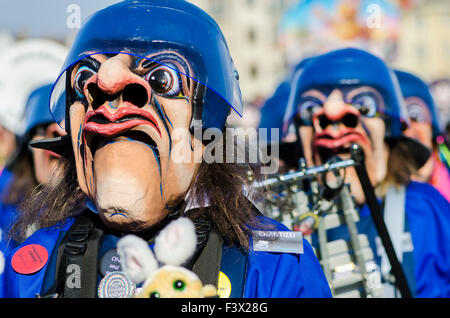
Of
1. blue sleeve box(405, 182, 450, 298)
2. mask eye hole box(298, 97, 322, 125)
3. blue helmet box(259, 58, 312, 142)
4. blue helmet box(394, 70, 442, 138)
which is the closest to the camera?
mask eye hole box(298, 97, 322, 125)

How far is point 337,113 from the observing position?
3098mm

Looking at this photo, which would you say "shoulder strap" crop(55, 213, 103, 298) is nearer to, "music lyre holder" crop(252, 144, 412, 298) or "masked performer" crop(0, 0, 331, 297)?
"masked performer" crop(0, 0, 331, 297)

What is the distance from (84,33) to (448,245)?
252 centimetres

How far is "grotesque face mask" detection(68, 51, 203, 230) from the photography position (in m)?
1.71

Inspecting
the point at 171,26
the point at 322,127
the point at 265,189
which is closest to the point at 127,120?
the point at 171,26

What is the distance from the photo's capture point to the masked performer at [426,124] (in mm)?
4824

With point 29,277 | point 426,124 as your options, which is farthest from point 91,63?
point 426,124

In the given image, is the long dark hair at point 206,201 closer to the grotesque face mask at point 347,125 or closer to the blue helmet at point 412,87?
the grotesque face mask at point 347,125

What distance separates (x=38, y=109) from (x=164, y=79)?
8.19 feet

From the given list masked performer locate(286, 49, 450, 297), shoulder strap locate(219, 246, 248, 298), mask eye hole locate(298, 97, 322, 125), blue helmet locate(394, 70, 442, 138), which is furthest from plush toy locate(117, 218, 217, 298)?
blue helmet locate(394, 70, 442, 138)

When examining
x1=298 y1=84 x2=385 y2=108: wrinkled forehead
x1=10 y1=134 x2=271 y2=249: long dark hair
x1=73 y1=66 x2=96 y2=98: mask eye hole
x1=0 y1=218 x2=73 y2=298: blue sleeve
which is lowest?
x1=0 y1=218 x2=73 y2=298: blue sleeve

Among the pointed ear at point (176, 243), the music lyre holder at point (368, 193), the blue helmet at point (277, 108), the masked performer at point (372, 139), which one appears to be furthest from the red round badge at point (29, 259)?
the blue helmet at point (277, 108)

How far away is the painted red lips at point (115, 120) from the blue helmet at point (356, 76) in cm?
162

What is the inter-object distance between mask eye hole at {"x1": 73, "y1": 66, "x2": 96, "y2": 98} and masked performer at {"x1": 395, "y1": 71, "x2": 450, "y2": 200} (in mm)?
3499
